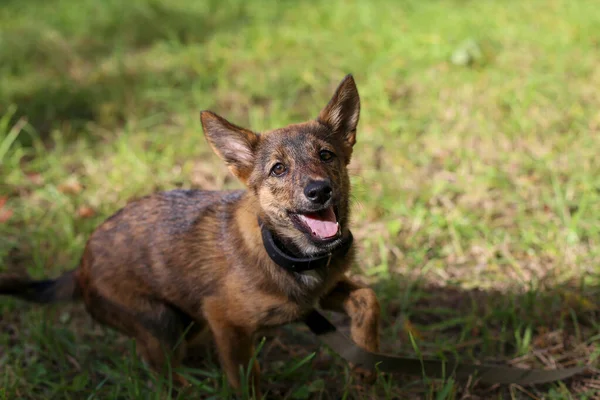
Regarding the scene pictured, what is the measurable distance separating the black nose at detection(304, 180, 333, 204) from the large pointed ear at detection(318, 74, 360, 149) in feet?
1.76

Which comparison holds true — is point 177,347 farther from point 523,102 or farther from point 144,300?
point 523,102

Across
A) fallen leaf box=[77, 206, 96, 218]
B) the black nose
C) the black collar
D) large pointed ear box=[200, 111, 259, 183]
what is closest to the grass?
fallen leaf box=[77, 206, 96, 218]

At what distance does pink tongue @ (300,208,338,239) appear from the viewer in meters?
2.92

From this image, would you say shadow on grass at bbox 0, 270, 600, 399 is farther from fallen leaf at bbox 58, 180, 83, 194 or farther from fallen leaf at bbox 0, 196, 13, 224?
fallen leaf at bbox 58, 180, 83, 194

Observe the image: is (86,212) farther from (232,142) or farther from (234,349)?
(234,349)

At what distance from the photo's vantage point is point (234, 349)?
315 cm

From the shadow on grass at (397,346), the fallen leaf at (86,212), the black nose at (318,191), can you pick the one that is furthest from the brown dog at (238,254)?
the fallen leaf at (86,212)

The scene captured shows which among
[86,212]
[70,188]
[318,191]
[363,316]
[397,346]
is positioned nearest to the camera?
[318,191]

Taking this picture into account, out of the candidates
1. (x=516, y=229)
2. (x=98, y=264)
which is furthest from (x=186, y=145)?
(x=516, y=229)

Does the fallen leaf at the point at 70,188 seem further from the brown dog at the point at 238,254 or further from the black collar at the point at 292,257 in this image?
the black collar at the point at 292,257

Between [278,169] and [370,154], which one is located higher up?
[278,169]

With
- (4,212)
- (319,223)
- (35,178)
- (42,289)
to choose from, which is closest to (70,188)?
(35,178)

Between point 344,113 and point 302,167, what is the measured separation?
490mm

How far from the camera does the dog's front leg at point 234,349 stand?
10.3 ft
